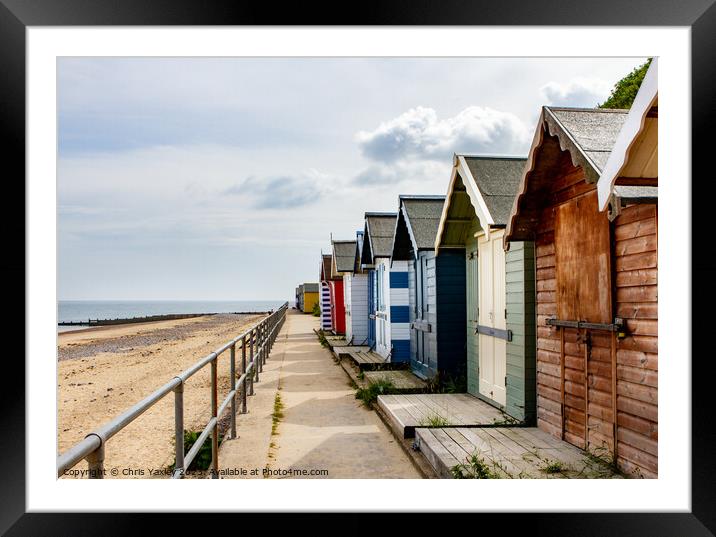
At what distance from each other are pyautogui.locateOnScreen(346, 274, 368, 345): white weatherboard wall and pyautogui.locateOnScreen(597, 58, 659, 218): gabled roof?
12836mm

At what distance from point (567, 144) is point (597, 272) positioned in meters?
1.07

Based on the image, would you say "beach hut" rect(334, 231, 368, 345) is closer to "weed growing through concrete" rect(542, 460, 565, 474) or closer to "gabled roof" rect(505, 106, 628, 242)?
"gabled roof" rect(505, 106, 628, 242)

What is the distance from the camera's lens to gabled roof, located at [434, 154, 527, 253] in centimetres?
690

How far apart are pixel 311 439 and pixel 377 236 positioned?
314 inches

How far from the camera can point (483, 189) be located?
7.18 metres

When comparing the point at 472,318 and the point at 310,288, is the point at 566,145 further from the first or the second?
the point at 310,288

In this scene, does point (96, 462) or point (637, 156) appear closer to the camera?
point (96, 462)

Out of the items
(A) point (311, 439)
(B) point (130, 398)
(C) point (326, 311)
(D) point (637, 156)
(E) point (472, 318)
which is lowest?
(B) point (130, 398)

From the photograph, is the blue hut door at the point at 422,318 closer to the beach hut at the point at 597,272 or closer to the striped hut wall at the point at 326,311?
the beach hut at the point at 597,272

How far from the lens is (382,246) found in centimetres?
1371

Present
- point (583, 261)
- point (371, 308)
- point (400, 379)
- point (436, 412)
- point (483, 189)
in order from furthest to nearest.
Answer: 1. point (371, 308)
2. point (400, 379)
3. point (483, 189)
4. point (436, 412)
5. point (583, 261)

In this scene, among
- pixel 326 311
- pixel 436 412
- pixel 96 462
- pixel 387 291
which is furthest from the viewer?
pixel 326 311
